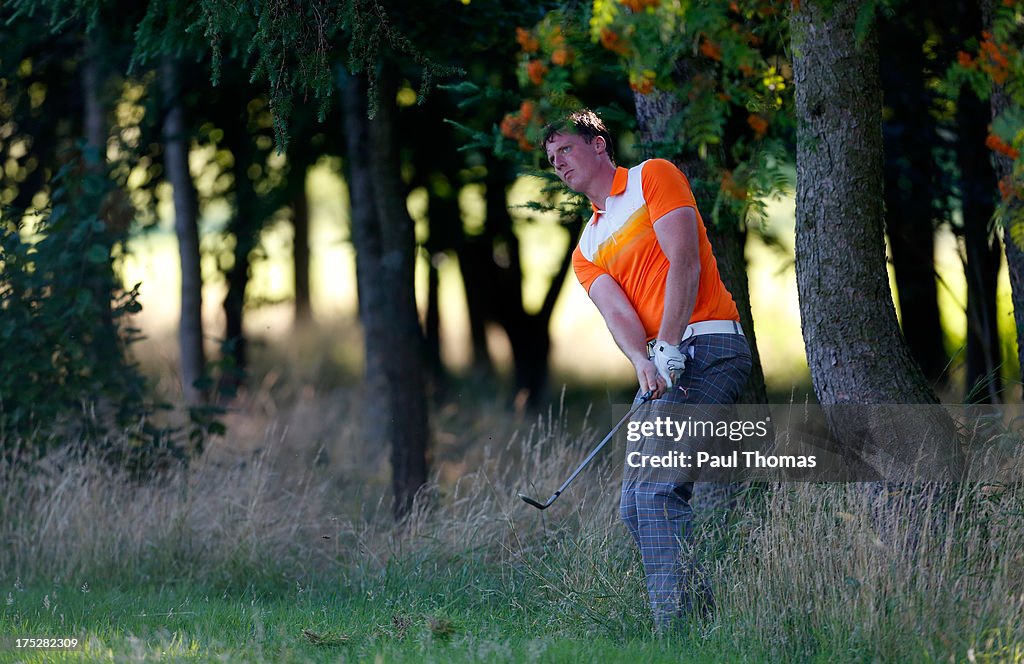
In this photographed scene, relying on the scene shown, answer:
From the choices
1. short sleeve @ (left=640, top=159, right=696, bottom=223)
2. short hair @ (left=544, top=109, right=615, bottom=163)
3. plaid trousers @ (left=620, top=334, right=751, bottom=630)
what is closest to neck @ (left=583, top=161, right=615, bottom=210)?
short hair @ (left=544, top=109, right=615, bottom=163)

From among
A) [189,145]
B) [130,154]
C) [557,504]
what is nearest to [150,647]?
[557,504]

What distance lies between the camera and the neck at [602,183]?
18.9 ft

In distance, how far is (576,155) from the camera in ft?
18.8

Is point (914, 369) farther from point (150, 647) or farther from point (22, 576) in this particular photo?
point (22, 576)

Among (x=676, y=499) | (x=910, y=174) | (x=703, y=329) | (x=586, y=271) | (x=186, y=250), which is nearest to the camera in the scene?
(x=676, y=499)

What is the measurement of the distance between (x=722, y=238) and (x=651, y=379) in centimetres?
229

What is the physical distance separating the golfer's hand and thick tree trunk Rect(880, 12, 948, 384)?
17.7 feet

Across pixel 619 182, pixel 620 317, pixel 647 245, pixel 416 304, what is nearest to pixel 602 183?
pixel 619 182

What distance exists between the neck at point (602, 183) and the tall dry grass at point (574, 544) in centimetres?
167

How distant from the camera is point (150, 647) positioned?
5.37 meters

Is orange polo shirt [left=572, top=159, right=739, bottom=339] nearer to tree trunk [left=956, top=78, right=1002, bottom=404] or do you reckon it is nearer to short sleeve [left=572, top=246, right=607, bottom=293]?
short sleeve [left=572, top=246, right=607, bottom=293]

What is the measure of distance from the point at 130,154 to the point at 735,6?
8.22 m

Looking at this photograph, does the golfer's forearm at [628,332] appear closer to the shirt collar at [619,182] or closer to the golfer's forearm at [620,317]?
the golfer's forearm at [620,317]

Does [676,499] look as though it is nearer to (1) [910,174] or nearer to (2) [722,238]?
(2) [722,238]
